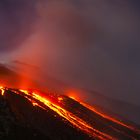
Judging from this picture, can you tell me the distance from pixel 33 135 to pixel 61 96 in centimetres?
3564

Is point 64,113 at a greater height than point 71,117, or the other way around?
point 64,113

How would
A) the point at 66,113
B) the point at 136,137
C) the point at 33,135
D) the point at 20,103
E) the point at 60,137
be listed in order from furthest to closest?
the point at 136,137 < the point at 66,113 < the point at 20,103 < the point at 60,137 < the point at 33,135

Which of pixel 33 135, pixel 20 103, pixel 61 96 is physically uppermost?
pixel 61 96

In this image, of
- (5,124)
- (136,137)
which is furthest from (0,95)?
(136,137)

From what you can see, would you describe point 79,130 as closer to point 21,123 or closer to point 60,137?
point 60,137

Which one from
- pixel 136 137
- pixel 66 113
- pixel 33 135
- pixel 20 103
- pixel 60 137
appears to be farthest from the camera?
pixel 136 137

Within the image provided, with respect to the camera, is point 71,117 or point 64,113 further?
point 64,113

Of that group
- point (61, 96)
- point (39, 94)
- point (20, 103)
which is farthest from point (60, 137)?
point (61, 96)

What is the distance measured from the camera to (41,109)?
7144 centimetres

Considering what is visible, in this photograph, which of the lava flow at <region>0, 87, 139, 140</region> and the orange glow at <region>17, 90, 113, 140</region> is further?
the orange glow at <region>17, 90, 113, 140</region>

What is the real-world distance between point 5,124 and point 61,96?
3599 centimetres

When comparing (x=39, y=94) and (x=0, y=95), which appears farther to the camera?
(x=39, y=94)

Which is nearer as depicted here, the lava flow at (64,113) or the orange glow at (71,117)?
the lava flow at (64,113)

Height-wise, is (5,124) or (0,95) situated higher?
(0,95)
